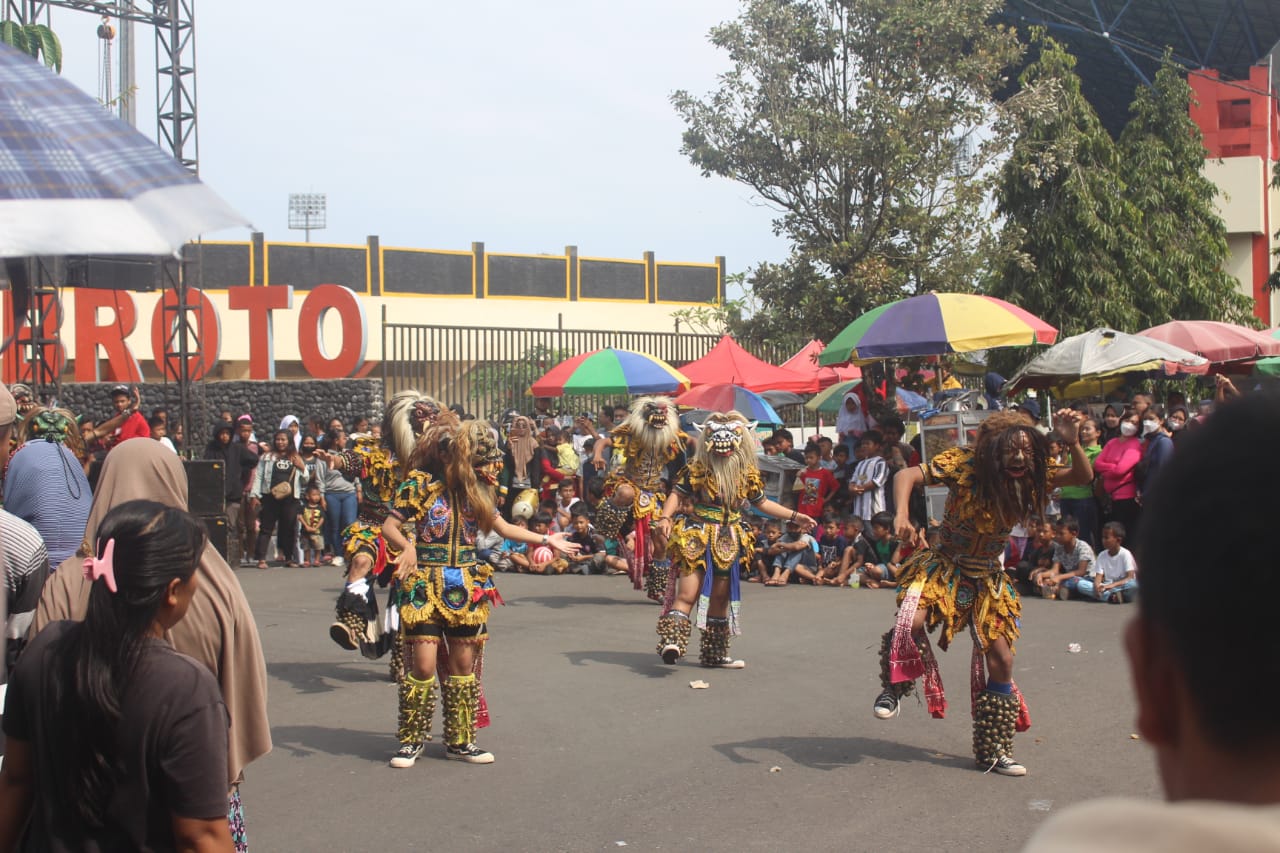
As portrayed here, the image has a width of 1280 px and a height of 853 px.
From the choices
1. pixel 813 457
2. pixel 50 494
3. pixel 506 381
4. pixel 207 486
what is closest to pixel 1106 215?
pixel 813 457

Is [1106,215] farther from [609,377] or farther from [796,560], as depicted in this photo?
[796,560]

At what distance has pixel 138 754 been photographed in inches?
118

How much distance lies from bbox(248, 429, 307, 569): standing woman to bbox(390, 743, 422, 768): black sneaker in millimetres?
10330

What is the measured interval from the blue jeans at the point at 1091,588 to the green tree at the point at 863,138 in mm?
5843

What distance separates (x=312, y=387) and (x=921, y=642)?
17.4m

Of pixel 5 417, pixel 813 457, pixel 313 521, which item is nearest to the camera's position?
pixel 5 417

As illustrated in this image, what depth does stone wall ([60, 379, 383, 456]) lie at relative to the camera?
881 inches

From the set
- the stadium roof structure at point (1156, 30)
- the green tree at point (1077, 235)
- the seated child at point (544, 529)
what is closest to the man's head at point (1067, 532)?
the seated child at point (544, 529)

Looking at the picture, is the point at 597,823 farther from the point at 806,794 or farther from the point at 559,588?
the point at 559,588

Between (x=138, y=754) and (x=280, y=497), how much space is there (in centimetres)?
1447

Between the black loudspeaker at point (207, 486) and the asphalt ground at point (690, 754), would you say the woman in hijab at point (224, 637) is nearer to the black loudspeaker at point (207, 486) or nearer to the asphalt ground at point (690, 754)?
the asphalt ground at point (690, 754)

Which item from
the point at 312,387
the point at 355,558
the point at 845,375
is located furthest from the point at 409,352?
the point at 355,558

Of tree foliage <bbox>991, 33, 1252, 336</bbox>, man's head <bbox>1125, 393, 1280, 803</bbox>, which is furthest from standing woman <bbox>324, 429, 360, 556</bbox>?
man's head <bbox>1125, 393, 1280, 803</bbox>

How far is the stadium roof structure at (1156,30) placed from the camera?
114 feet
